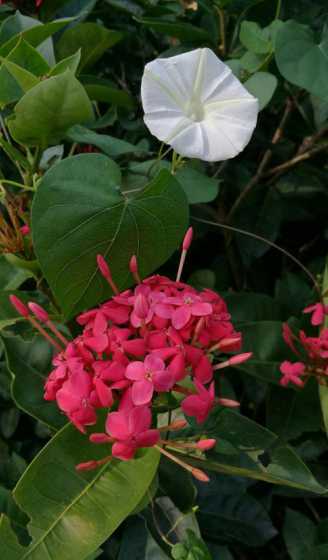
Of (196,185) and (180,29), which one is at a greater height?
(180,29)

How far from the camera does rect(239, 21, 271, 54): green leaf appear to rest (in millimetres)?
1045

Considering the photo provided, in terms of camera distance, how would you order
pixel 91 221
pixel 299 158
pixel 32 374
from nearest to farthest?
pixel 91 221, pixel 32 374, pixel 299 158

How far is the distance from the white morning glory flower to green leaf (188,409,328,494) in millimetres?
319

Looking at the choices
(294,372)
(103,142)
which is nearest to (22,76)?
(103,142)

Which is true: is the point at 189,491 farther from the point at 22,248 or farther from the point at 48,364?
the point at 22,248

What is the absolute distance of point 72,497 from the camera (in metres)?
0.79

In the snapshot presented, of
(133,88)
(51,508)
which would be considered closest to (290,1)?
(133,88)

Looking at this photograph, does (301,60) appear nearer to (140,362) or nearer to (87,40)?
(87,40)

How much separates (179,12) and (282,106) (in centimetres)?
26

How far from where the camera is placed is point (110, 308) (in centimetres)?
80

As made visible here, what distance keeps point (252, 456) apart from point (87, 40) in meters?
0.68

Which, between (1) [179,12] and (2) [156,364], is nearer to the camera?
(2) [156,364]

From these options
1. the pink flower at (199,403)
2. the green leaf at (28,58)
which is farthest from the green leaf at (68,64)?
the pink flower at (199,403)

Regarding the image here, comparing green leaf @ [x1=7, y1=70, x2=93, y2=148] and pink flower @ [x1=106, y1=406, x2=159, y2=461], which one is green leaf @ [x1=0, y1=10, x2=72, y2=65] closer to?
green leaf @ [x1=7, y1=70, x2=93, y2=148]
